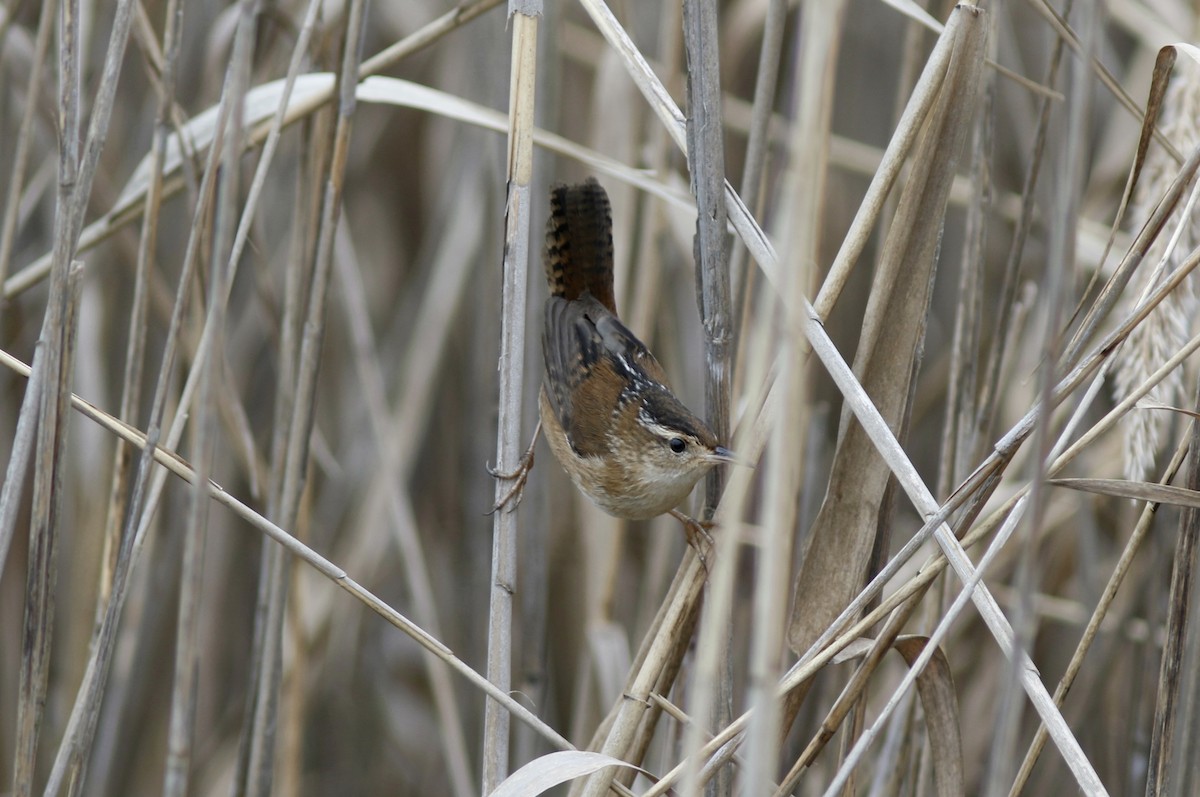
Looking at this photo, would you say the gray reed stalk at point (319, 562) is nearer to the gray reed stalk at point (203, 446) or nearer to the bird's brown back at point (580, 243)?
the gray reed stalk at point (203, 446)

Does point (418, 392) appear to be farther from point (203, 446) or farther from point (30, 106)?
point (203, 446)

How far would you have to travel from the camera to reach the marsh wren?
76.1 inches

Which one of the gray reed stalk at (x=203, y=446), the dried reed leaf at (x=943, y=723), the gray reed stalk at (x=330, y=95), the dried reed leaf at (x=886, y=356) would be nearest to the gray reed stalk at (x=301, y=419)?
the gray reed stalk at (x=330, y=95)

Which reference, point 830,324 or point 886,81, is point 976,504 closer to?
point 830,324

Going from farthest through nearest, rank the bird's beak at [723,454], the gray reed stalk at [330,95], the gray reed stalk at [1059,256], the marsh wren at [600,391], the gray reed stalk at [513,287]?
the marsh wren at [600,391] → the gray reed stalk at [330,95] → the bird's beak at [723,454] → the gray reed stalk at [513,287] → the gray reed stalk at [1059,256]

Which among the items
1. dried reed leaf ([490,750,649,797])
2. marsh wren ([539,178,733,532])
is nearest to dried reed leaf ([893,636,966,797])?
dried reed leaf ([490,750,649,797])

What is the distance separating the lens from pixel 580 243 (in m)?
2.19

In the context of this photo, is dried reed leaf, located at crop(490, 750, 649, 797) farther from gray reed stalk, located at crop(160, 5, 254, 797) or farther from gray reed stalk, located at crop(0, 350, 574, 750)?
gray reed stalk, located at crop(160, 5, 254, 797)

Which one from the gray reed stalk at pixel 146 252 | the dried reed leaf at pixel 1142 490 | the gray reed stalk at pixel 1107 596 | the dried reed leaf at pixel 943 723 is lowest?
the dried reed leaf at pixel 943 723

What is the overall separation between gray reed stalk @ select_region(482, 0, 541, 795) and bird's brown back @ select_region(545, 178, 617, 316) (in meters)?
0.59

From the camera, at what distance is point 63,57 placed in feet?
4.59

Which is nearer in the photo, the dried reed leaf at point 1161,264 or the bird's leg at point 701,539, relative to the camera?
the dried reed leaf at point 1161,264

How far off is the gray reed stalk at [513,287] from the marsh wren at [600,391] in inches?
17.3

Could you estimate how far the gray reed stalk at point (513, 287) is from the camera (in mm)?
1474
